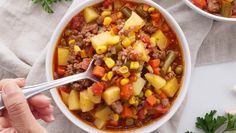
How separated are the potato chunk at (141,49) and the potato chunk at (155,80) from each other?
128 mm

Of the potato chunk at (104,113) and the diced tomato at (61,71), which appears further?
the diced tomato at (61,71)

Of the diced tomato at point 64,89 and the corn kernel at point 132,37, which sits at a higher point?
the corn kernel at point 132,37

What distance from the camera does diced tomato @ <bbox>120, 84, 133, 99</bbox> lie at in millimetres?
3672

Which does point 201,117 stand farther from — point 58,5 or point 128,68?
point 58,5

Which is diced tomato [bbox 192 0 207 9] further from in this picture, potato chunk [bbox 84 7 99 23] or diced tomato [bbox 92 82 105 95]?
diced tomato [bbox 92 82 105 95]

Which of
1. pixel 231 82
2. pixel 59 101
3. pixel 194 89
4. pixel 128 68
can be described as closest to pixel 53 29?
pixel 59 101

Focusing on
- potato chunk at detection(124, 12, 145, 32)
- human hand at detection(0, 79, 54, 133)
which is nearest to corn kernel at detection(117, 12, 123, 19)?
potato chunk at detection(124, 12, 145, 32)

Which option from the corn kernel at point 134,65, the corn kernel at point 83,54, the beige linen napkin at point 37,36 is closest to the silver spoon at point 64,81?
the corn kernel at point 83,54

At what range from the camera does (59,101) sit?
3.96m

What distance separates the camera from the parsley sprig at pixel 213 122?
4156 millimetres

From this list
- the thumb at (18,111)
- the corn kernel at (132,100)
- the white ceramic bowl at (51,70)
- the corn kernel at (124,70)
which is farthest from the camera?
the white ceramic bowl at (51,70)

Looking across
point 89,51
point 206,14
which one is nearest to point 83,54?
point 89,51

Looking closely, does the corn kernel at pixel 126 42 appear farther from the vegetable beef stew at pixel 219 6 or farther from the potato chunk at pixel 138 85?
the vegetable beef stew at pixel 219 6

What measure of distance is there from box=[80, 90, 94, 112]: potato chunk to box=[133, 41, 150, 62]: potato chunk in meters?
0.53
